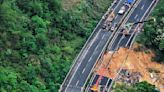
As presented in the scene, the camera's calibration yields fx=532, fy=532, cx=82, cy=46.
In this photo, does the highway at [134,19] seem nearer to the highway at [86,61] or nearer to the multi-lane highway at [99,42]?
the multi-lane highway at [99,42]

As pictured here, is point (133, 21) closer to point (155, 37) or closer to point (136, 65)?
point (155, 37)

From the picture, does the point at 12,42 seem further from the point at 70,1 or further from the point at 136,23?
the point at 136,23

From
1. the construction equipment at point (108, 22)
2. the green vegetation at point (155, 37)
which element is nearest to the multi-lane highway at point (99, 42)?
the construction equipment at point (108, 22)

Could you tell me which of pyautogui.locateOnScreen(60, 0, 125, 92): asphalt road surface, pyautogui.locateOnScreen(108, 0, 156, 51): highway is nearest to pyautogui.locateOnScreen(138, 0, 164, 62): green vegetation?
pyautogui.locateOnScreen(108, 0, 156, 51): highway

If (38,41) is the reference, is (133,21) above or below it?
above

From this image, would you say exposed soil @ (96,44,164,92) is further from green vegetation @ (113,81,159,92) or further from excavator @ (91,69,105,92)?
green vegetation @ (113,81,159,92)

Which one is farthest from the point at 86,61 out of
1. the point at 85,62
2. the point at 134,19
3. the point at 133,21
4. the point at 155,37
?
the point at 134,19
